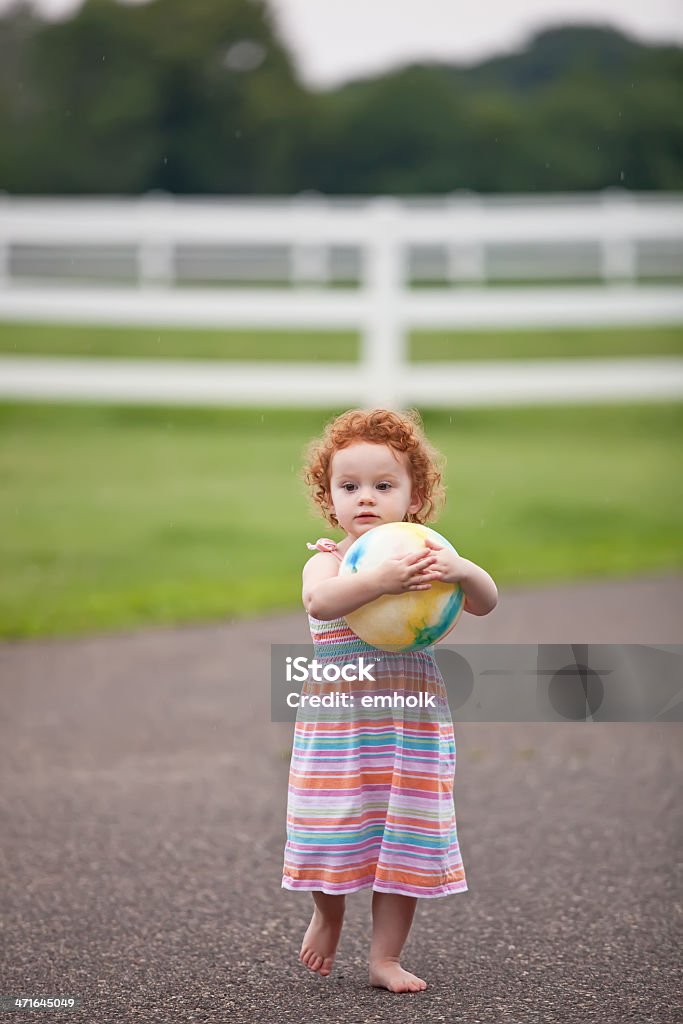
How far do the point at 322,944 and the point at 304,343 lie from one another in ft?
47.7

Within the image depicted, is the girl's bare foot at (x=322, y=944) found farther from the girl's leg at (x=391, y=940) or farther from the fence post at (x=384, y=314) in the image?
the fence post at (x=384, y=314)

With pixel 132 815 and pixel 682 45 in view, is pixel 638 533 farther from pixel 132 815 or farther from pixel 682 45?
pixel 682 45

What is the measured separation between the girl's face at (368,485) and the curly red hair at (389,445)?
0.06ft

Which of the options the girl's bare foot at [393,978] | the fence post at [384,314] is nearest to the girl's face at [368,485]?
the girl's bare foot at [393,978]

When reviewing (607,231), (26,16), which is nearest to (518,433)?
(607,231)

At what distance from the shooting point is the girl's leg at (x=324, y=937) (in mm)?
3109

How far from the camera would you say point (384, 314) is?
11484 mm

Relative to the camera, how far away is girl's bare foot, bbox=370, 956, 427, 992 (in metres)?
3.06

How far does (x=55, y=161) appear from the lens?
44.9 metres

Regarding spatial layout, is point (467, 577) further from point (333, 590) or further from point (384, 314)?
point (384, 314)

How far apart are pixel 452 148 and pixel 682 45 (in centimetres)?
788

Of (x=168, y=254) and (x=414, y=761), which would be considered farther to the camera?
(x=168, y=254)

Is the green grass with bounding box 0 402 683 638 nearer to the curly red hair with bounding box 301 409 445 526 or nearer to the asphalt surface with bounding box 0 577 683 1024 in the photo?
the asphalt surface with bounding box 0 577 683 1024
